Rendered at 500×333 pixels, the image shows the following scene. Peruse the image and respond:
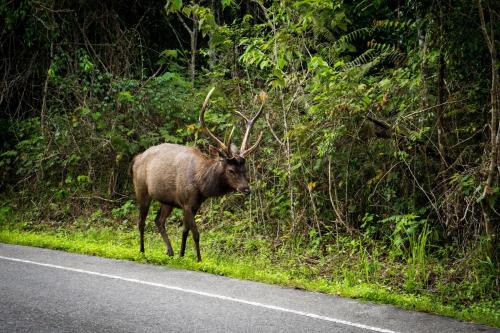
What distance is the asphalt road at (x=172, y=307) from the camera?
6.54 metres

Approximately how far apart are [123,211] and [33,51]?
22.5ft

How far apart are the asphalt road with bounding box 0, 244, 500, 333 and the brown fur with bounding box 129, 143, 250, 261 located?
1.84m

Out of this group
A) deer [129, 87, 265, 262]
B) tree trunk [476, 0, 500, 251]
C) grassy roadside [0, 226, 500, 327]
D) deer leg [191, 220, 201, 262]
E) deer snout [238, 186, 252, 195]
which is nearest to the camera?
grassy roadside [0, 226, 500, 327]

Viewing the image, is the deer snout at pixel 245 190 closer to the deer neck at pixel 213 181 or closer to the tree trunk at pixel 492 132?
the deer neck at pixel 213 181

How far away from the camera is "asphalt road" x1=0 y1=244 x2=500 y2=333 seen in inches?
257

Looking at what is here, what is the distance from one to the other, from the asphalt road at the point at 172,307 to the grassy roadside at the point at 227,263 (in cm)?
31

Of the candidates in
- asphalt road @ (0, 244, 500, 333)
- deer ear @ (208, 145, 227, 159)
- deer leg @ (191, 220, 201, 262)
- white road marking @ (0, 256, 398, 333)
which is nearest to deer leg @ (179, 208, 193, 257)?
deer leg @ (191, 220, 201, 262)

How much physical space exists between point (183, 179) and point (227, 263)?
5.85ft

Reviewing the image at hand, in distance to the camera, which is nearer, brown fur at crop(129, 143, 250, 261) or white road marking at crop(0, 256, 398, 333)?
white road marking at crop(0, 256, 398, 333)

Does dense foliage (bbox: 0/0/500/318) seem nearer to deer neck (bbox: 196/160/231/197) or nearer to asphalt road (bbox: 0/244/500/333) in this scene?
deer neck (bbox: 196/160/231/197)

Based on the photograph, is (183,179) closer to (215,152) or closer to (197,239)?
(215,152)

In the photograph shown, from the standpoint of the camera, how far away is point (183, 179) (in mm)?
11305

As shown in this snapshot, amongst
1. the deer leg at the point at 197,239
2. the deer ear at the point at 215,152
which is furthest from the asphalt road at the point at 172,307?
the deer ear at the point at 215,152

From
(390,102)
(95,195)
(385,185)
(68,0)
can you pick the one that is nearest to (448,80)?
(390,102)
